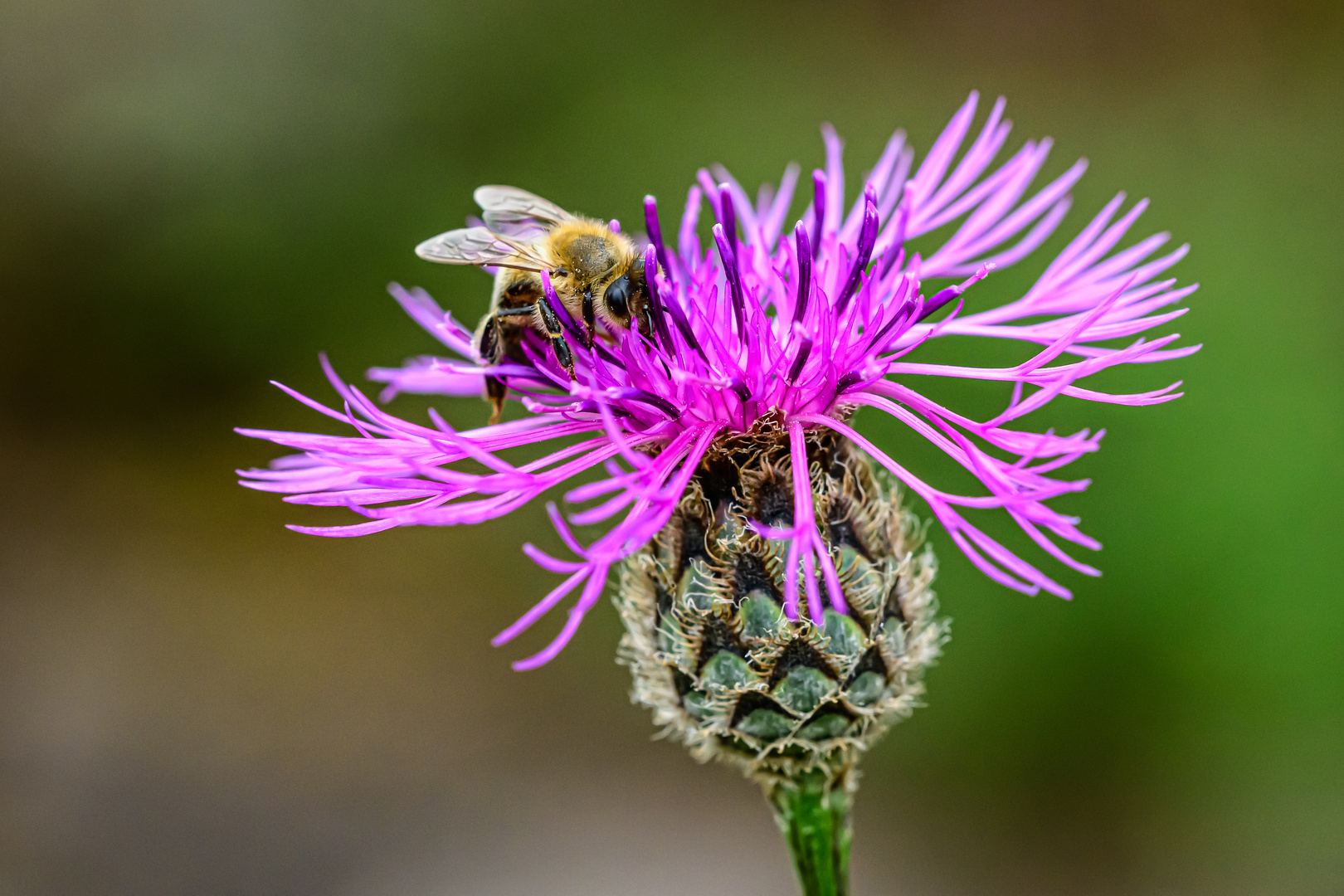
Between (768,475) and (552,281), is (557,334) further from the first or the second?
(768,475)

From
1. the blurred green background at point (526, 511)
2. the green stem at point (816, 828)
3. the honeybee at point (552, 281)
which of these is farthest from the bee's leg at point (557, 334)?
the blurred green background at point (526, 511)

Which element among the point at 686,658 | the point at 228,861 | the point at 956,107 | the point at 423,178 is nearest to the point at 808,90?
the point at 956,107

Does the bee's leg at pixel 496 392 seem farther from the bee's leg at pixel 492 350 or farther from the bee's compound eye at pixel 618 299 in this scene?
the bee's compound eye at pixel 618 299

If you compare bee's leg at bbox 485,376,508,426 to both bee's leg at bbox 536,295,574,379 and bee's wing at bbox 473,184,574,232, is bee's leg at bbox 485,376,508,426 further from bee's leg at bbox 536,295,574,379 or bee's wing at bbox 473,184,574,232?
bee's wing at bbox 473,184,574,232

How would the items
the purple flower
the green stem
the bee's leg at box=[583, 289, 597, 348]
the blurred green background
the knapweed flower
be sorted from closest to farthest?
the purple flower < the knapweed flower < the green stem < the bee's leg at box=[583, 289, 597, 348] < the blurred green background

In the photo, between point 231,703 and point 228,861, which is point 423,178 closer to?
point 231,703

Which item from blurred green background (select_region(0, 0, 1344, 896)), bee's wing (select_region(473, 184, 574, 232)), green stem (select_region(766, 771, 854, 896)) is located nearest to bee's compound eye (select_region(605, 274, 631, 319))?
bee's wing (select_region(473, 184, 574, 232))

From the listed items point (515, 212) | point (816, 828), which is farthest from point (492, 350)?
point (816, 828)
